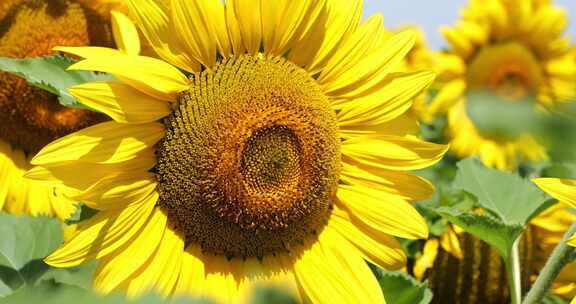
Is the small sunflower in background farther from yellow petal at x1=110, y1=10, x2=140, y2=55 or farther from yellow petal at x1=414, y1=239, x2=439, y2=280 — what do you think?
yellow petal at x1=414, y1=239, x2=439, y2=280

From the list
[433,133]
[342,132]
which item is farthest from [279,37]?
[433,133]

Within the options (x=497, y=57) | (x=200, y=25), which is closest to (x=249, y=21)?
(x=200, y=25)

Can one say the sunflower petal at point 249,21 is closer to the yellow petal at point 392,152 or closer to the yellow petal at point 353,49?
the yellow petal at point 353,49

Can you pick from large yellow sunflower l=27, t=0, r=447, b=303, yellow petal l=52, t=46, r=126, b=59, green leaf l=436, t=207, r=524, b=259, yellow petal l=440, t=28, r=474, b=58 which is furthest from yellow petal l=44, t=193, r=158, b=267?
yellow petal l=440, t=28, r=474, b=58

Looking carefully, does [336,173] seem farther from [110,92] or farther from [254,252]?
[110,92]

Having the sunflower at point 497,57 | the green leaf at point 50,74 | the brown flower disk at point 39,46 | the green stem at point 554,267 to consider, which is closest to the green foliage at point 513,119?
the green stem at point 554,267

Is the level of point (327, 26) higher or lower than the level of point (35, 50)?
higher
